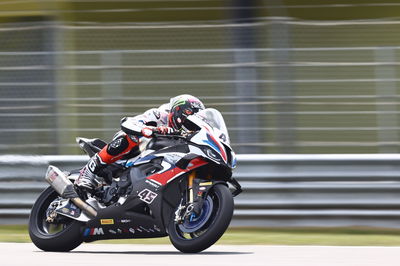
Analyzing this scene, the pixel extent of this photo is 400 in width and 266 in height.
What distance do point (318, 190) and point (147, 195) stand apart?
2620 mm

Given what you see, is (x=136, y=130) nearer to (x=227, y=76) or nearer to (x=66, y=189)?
(x=66, y=189)

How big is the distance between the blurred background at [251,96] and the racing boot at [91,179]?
2.18m

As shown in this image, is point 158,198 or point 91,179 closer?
point 158,198

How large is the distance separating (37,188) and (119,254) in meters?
2.84

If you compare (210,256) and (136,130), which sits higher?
(136,130)

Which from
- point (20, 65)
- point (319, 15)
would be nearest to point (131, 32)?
point (20, 65)

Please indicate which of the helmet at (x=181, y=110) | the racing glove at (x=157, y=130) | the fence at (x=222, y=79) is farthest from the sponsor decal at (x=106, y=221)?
the fence at (x=222, y=79)

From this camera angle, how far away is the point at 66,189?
8289 millimetres

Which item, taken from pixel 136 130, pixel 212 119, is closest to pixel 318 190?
pixel 212 119

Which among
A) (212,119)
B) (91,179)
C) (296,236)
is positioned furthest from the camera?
(296,236)

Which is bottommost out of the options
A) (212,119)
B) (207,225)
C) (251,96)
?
(207,225)

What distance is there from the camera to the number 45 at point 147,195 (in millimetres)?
8000

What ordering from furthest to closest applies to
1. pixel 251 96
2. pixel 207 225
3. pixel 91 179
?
pixel 251 96
pixel 91 179
pixel 207 225

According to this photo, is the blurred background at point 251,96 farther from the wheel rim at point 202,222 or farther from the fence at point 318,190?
the wheel rim at point 202,222
